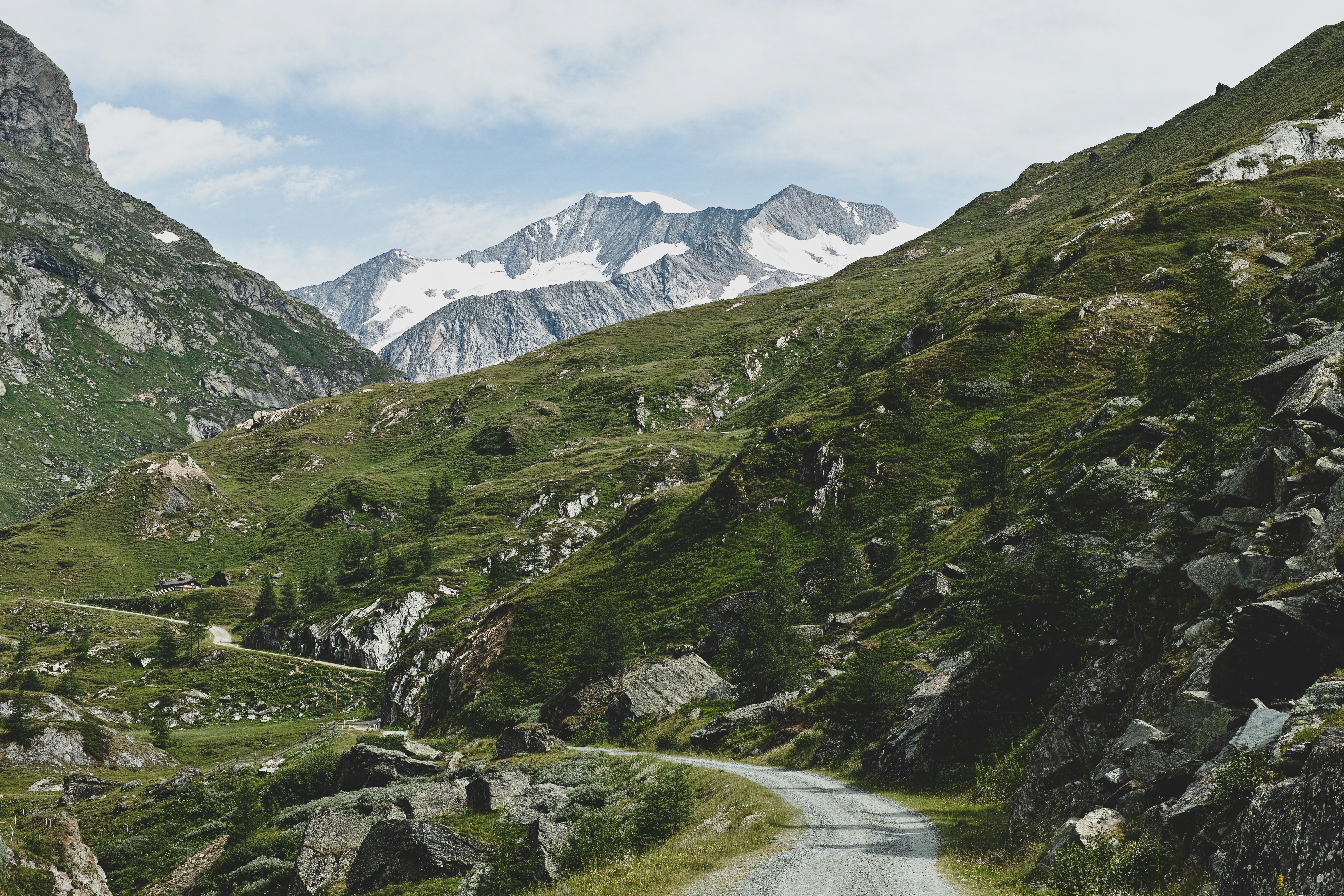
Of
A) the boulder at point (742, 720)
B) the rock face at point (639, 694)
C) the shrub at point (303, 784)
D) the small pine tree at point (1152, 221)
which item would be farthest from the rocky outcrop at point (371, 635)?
the small pine tree at point (1152, 221)

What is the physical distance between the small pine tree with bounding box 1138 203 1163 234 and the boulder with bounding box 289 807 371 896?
5944 inches

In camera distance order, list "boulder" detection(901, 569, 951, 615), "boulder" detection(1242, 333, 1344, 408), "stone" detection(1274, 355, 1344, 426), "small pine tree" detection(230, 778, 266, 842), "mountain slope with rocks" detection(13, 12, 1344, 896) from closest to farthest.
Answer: "mountain slope with rocks" detection(13, 12, 1344, 896)
"stone" detection(1274, 355, 1344, 426)
"boulder" detection(1242, 333, 1344, 408)
"small pine tree" detection(230, 778, 266, 842)
"boulder" detection(901, 569, 951, 615)

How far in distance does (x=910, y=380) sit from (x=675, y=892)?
102m

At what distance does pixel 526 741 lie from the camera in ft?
192

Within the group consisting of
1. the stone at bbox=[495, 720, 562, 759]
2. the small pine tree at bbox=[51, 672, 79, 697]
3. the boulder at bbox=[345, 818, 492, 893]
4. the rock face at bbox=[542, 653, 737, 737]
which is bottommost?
the rock face at bbox=[542, 653, 737, 737]

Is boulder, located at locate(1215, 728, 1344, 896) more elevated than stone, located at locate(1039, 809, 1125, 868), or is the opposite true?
boulder, located at locate(1215, 728, 1344, 896)

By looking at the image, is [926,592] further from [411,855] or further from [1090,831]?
[1090,831]

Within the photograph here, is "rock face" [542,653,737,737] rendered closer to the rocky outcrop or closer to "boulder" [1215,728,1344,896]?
"boulder" [1215,728,1344,896]

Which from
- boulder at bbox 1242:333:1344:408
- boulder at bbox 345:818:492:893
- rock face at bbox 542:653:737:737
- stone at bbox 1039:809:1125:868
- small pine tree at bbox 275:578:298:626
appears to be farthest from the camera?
small pine tree at bbox 275:578:298:626

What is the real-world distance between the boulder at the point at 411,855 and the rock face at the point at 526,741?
26.7 meters

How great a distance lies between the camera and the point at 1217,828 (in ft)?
41.5

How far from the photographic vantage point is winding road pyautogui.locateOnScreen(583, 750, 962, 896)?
1797 cm

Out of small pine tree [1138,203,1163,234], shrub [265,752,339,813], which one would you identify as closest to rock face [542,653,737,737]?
shrub [265,752,339,813]

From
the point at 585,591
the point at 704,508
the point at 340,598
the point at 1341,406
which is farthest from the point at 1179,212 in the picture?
the point at 340,598
